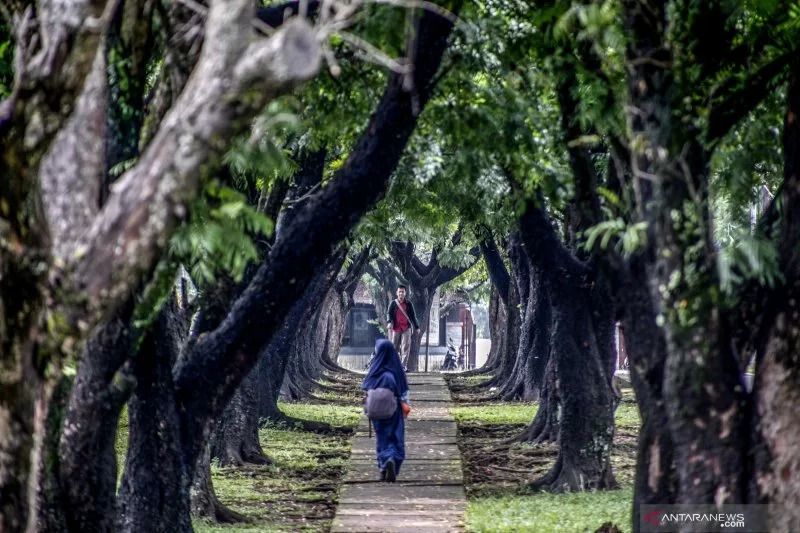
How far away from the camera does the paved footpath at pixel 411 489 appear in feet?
38.6

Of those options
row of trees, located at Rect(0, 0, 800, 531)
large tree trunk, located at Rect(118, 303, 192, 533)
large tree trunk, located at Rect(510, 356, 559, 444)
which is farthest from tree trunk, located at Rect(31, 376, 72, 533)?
large tree trunk, located at Rect(510, 356, 559, 444)

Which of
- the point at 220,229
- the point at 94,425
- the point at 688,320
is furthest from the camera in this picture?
the point at 94,425

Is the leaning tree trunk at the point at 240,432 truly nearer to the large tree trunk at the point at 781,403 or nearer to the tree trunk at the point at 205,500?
the tree trunk at the point at 205,500

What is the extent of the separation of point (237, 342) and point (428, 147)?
119 inches

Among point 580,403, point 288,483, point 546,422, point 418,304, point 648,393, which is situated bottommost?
point 288,483

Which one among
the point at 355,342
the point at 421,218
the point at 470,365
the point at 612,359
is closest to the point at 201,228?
the point at 612,359

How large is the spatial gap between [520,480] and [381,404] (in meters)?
2.39

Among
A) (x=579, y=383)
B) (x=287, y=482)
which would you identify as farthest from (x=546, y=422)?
(x=579, y=383)

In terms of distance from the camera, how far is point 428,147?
11.8 meters

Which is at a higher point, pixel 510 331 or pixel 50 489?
pixel 510 331

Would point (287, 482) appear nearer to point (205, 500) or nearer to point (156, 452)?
point (205, 500)

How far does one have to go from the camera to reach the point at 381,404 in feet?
46.6

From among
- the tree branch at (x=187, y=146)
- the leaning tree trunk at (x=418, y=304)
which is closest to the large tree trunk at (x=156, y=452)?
the tree branch at (x=187, y=146)

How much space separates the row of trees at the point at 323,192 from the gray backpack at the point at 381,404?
2296 millimetres
